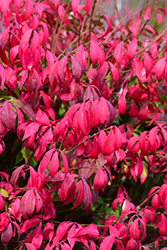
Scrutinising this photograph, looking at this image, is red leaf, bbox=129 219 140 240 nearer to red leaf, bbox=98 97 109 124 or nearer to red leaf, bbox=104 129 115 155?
red leaf, bbox=104 129 115 155

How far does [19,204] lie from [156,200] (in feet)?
1.90

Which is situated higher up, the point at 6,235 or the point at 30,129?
the point at 30,129

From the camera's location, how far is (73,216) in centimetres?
138

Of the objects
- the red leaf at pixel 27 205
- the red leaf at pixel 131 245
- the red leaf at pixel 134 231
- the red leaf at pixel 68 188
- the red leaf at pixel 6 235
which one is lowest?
the red leaf at pixel 131 245

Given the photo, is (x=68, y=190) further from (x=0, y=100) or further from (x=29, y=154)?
(x=0, y=100)

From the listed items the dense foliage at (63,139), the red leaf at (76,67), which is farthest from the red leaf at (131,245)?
the red leaf at (76,67)

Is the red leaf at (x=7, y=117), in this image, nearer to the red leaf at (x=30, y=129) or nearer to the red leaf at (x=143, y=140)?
the red leaf at (x=30, y=129)

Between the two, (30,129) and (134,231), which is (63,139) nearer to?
(30,129)

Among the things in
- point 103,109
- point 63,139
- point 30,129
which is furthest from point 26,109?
point 103,109

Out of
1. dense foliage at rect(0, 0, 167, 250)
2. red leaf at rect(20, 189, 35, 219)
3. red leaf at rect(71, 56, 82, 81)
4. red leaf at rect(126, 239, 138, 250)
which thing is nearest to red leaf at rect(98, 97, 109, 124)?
dense foliage at rect(0, 0, 167, 250)

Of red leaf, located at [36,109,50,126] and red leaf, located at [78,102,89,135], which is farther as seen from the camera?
red leaf, located at [36,109,50,126]

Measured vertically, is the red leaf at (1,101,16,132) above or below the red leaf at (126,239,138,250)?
above

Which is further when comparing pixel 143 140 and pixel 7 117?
pixel 143 140

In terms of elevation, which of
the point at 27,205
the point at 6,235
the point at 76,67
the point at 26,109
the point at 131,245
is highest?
the point at 76,67
